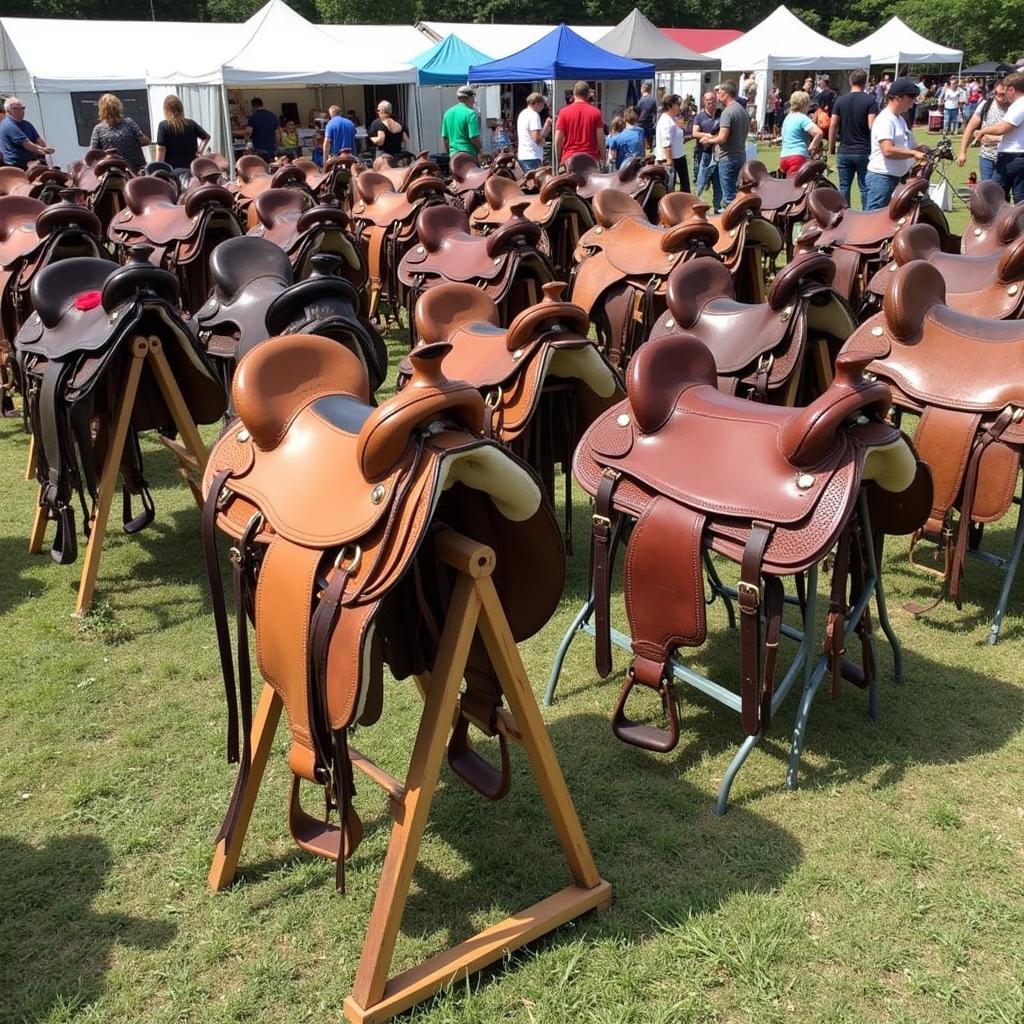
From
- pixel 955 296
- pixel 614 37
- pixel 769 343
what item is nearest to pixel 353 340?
pixel 769 343

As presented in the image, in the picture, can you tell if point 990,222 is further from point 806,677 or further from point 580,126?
point 580,126

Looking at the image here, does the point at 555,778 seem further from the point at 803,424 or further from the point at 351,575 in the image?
the point at 803,424

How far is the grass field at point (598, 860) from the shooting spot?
218 cm

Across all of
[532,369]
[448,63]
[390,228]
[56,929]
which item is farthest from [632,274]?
[448,63]

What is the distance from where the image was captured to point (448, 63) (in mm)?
18469

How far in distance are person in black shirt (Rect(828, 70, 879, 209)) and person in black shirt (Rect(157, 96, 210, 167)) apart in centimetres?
710

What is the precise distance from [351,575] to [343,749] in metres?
0.38

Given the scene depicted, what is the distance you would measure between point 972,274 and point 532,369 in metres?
2.76

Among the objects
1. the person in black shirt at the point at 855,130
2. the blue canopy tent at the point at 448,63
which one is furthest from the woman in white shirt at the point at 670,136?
the blue canopy tent at the point at 448,63

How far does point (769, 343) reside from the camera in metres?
3.89

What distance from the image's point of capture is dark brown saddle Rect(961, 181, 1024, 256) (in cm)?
597

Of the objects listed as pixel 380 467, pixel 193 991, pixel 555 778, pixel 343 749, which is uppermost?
pixel 380 467

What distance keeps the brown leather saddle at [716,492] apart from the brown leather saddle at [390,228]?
17.2 ft

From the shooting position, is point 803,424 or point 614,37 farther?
point 614,37
